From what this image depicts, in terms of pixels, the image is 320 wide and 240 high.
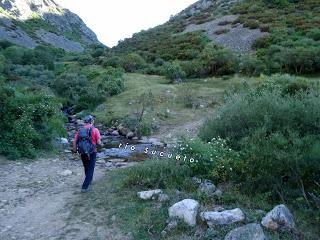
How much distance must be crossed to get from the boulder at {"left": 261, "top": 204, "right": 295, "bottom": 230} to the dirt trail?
2198mm

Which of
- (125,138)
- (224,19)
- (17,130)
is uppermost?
(224,19)

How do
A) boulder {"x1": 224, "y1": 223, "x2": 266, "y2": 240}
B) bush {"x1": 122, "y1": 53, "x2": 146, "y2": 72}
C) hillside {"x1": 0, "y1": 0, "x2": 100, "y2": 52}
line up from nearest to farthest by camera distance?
1. boulder {"x1": 224, "y1": 223, "x2": 266, "y2": 240}
2. bush {"x1": 122, "y1": 53, "x2": 146, "y2": 72}
3. hillside {"x1": 0, "y1": 0, "x2": 100, "y2": 52}

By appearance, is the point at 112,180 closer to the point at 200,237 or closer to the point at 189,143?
the point at 189,143

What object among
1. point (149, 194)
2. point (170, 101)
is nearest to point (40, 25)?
point (170, 101)

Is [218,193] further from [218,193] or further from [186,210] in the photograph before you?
[186,210]

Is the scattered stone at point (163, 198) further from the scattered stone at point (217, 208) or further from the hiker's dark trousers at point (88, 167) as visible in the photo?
the hiker's dark trousers at point (88, 167)

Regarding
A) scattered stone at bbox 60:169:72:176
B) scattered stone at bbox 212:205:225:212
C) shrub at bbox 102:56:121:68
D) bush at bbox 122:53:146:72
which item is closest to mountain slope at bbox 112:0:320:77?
bush at bbox 122:53:146:72

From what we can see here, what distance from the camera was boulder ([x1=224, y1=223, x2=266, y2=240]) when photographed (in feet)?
19.6

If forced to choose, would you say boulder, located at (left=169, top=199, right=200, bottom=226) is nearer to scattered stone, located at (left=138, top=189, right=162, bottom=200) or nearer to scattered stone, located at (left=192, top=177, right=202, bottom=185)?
scattered stone, located at (left=138, top=189, right=162, bottom=200)

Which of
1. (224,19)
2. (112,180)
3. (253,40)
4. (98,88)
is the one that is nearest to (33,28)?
(224,19)

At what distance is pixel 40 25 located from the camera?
112938 mm

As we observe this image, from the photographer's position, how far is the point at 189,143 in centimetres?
909

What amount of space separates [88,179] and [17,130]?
4.18 m

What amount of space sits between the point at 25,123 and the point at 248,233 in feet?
28.9
